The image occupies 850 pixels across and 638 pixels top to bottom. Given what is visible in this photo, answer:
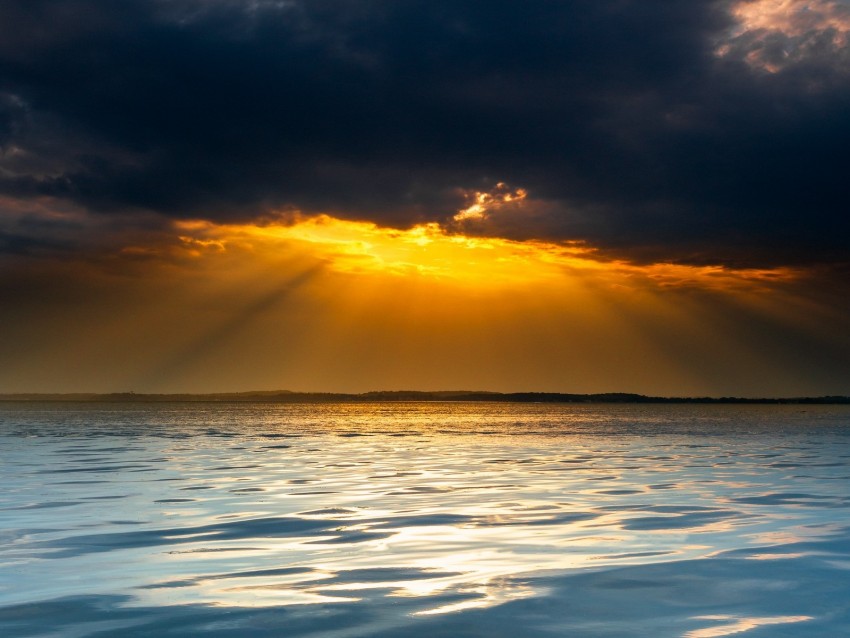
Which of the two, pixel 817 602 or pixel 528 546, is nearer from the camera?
pixel 817 602

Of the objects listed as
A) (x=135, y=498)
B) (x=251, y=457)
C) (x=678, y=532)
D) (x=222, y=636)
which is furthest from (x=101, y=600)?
Answer: (x=251, y=457)

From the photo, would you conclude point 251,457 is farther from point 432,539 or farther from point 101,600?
point 101,600

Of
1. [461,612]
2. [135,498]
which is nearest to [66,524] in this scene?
[135,498]

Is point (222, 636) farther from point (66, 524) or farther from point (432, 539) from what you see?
point (66, 524)

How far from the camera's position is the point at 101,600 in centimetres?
1004

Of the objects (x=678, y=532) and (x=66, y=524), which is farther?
(x=66, y=524)

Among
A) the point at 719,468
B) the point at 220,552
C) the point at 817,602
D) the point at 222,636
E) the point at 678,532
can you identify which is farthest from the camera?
the point at 719,468

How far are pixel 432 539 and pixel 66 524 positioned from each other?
7146mm

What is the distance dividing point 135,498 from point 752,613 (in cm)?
1596

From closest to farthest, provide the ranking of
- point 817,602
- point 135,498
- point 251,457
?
1. point 817,602
2. point 135,498
3. point 251,457

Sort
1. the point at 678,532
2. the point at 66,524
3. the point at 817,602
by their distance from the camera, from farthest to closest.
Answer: the point at 66,524 < the point at 678,532 < the point at 817,602

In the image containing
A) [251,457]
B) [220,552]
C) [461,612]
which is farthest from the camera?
[251,457]

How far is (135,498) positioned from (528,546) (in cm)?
1151

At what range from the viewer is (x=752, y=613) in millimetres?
9430
